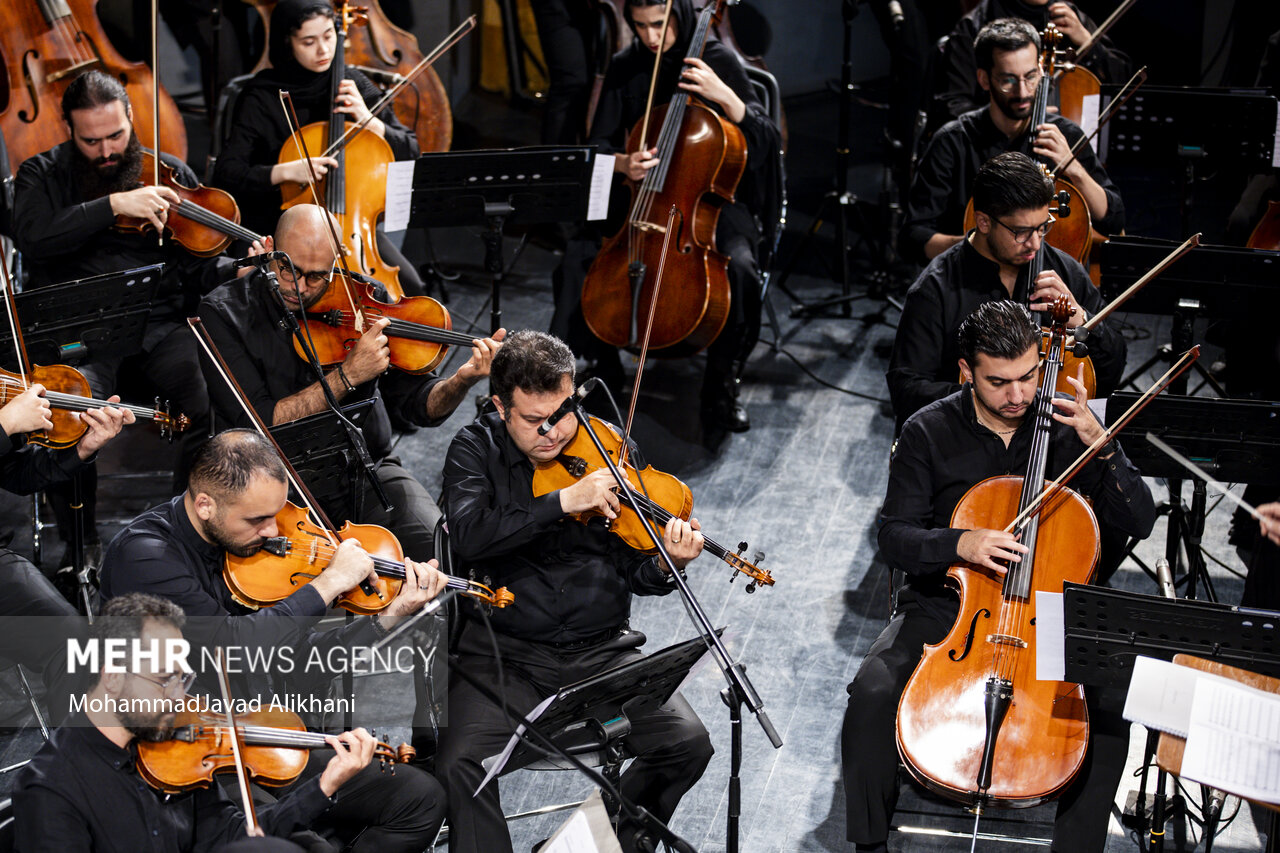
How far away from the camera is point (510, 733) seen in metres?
3.27

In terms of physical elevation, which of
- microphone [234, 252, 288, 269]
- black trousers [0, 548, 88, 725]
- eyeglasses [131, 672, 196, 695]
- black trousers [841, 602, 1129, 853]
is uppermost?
microphone [234, 252, 288, 269]

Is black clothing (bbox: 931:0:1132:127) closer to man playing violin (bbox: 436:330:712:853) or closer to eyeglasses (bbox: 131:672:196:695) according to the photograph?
man playing violin (bbox: 436:330:712:853)

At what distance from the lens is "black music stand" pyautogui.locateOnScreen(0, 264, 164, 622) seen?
379 cm

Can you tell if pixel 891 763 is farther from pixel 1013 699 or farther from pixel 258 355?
pixel 258 355

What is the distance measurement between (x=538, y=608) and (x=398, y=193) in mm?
1760

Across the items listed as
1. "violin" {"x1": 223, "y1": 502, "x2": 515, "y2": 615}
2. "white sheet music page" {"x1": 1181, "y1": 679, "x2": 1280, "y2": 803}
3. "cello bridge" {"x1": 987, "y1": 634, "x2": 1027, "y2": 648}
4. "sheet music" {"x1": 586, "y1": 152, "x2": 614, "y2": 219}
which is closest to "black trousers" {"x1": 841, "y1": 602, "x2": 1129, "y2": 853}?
"cello bridge" {"x1": 987, "y1": 634, "x2": 1027, "y2": 648}

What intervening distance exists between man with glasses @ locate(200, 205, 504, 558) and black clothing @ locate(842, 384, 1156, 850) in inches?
51.3

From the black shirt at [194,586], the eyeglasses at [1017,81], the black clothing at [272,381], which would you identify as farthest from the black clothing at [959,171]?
the black shirt at [194,586]

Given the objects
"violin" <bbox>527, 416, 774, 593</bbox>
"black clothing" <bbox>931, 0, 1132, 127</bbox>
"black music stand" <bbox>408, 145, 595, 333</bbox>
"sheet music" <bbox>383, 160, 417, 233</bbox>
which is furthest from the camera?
"black clothing" <bbox>931, 0, 1132, 127</bbox>

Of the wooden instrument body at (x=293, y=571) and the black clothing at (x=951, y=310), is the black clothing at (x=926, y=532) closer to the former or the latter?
the black clothing at (x=951, y=310)

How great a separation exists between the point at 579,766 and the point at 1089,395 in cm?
236

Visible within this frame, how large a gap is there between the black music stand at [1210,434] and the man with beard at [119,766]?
2.23m

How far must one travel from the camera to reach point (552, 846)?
2.73 m

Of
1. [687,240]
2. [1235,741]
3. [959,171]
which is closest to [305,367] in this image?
[687,240]
